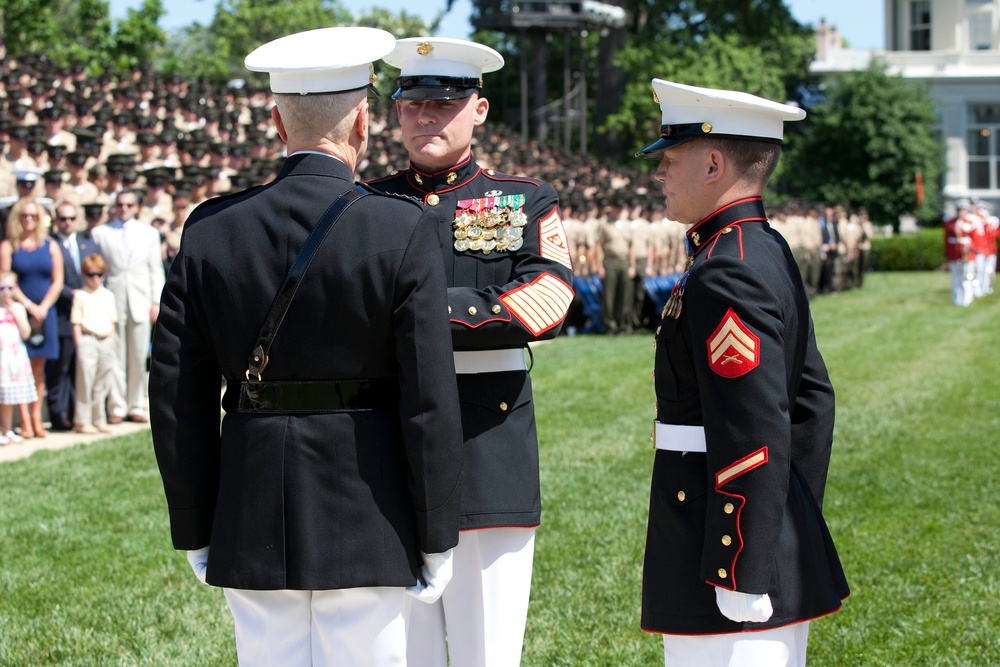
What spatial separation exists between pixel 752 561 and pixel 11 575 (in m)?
4.60

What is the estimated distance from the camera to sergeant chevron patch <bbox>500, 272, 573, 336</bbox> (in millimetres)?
3572

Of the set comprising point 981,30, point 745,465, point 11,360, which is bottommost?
point 11,360

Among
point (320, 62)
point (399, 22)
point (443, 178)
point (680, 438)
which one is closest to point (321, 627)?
point (680, 438)

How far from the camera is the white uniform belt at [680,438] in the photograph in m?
3.00

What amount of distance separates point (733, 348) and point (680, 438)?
0.35 metres

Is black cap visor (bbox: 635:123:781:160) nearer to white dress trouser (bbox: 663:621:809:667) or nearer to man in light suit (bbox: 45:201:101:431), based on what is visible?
white dress trouser (bbox: 663:621:809:667)

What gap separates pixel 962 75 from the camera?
46.3m

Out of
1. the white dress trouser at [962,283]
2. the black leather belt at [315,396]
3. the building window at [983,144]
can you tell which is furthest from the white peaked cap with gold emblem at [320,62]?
the building window at [983,144]

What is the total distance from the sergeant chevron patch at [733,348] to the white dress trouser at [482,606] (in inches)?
46.2

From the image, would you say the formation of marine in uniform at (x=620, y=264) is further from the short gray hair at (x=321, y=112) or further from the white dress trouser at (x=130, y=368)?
the short gray hair at (x=321, y=112)

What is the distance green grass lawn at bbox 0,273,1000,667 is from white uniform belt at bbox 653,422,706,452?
2.05 m

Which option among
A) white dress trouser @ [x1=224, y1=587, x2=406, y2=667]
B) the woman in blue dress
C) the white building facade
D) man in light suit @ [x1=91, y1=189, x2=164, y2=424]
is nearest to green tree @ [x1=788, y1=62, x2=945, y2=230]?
the white building facade

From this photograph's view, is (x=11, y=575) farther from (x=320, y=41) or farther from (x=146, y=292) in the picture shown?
(x=146, y=292)

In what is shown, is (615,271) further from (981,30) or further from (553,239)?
(981,30)
